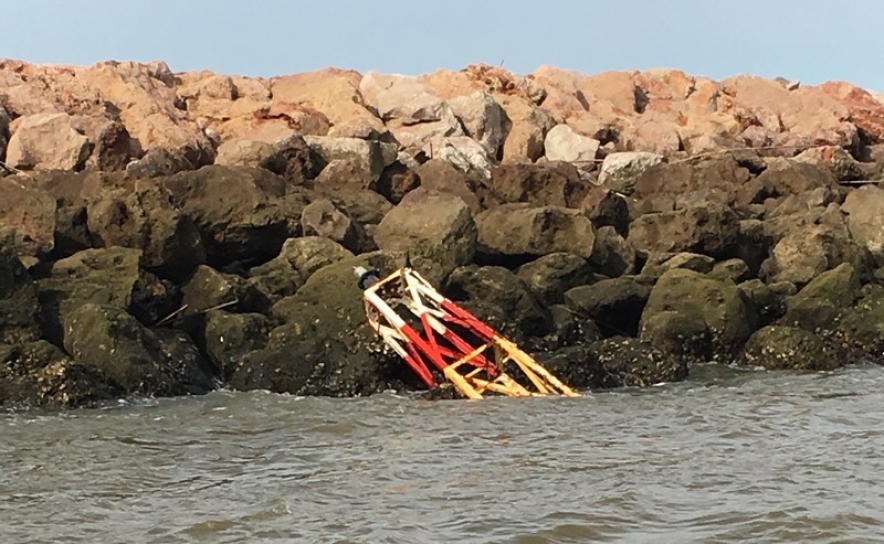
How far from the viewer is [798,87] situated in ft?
155

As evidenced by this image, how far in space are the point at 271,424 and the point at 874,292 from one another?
29.9 feet

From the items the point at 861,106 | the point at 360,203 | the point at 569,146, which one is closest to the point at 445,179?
the point at 360,203

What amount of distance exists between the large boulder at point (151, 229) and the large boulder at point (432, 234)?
268 centimetres

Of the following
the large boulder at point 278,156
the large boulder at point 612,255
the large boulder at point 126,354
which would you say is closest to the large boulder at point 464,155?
the large boulder at point 278,156

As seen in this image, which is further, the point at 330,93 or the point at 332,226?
the point at 330,93

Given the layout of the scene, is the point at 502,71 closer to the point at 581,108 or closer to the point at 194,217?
the point at 581,108

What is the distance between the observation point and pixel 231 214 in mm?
16656

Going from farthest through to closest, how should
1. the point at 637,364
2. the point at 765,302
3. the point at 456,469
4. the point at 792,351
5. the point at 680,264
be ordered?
the point at 680,264 → the point at 765,302 → the point at 792,351 → the point at 637,364 → the point at 456,469

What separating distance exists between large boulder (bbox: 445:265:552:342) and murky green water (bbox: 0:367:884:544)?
196cm

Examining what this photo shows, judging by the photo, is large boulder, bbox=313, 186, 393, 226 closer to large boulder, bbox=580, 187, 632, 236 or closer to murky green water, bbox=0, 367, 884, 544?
large boulder, bbox=580, 187, 632, 236

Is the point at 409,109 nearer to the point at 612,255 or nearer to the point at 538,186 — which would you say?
the point at 538,186

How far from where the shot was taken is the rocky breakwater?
13.4 meters

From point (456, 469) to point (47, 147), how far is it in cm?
1718

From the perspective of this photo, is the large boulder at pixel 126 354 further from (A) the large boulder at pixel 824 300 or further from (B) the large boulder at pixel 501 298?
(A) the large boulder at pixel 824 300
